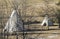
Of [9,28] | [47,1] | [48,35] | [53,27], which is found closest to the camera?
[9,28]

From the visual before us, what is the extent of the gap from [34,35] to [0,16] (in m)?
1.08

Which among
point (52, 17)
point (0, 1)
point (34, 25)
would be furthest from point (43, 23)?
point (0, 1)

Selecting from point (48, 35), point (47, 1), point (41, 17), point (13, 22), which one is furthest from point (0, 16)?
point (47, 1)

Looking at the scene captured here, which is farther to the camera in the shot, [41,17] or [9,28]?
[41,17]

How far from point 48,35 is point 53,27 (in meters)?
0.81

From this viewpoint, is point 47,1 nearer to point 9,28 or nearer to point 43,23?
point 43,23

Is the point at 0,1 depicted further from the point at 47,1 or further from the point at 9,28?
the point at 9,28

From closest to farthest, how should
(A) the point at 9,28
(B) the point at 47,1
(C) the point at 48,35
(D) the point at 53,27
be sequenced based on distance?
(A) the point at 9,28, (C) the point at 48,35, (D) the point at 53,27, (B) the point at 47,1

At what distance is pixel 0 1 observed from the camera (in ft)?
29.6

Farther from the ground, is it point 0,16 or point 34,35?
point 0,16

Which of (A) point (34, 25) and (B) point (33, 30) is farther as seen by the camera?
(A) point (34, 25)

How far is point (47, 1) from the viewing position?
9.98m

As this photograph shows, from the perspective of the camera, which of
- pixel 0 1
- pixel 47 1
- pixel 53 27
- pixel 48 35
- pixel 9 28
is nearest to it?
pixel 9 28

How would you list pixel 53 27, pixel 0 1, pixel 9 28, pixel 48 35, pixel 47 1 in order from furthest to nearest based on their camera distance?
1. pixel 47 1
2. pixel 0 1
3. pixel 53 27
4. pixel 48 35
5. pixel 9 28
